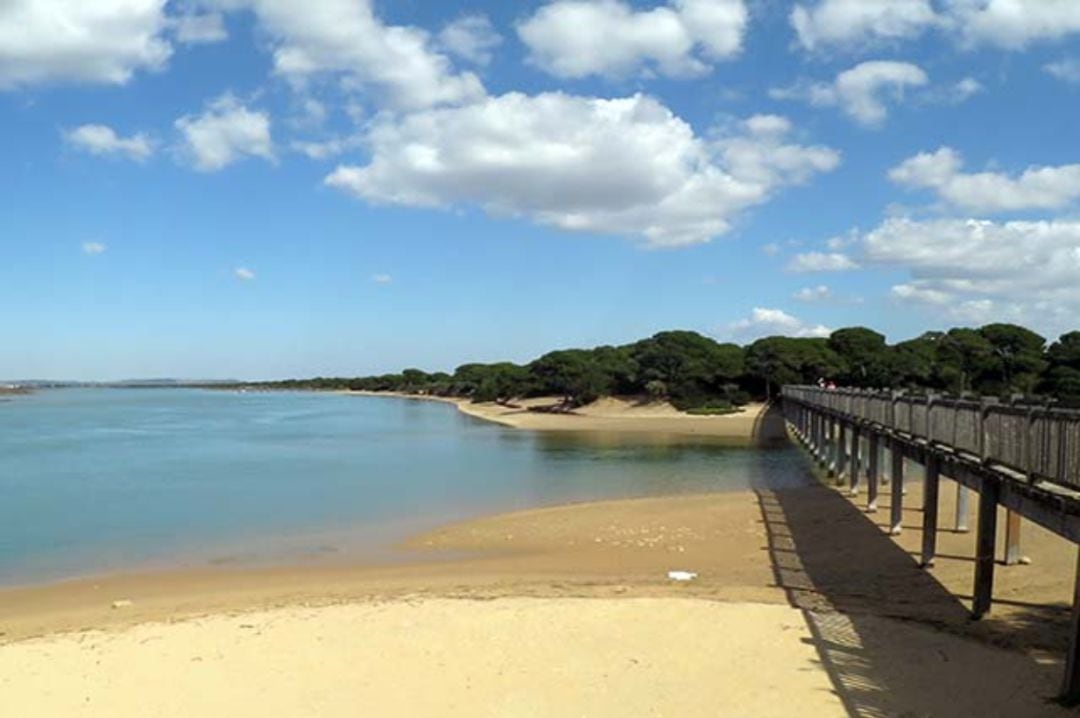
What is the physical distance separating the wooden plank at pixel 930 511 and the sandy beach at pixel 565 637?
0.96 feet

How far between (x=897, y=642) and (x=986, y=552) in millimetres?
2112

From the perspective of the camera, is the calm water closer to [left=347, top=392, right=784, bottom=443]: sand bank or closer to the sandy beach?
the sandy beach

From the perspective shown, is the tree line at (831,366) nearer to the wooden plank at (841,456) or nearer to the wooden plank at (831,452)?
the wooden plank at (831,452)

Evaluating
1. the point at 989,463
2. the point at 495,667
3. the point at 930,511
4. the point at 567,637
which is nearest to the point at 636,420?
the point at 930,511

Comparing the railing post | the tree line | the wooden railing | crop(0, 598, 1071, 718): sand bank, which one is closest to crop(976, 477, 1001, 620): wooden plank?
the railing post

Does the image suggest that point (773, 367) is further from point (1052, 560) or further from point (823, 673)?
point (823, 673)

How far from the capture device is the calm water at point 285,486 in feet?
70.3

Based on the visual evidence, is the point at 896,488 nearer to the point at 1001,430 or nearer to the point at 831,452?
the point at 1001,430

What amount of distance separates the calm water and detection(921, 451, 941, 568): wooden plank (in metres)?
10.9

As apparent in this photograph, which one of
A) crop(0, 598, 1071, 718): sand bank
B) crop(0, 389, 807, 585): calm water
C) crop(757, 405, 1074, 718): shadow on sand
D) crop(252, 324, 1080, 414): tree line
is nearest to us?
crop(757, 405, 1074, 718): shadow on sand

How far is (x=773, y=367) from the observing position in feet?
251

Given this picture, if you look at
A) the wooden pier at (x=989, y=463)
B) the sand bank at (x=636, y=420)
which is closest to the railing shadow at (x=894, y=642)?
the wooden pier at (x=989, y=463)

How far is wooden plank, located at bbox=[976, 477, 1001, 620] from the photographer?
1185 centimetres

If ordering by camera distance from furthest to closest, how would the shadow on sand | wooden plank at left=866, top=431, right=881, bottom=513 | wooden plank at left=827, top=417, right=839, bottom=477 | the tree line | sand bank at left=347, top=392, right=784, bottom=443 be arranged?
the tree line, sand bank at left=347, top=392, right=784, bottom=443, wooden plank at left=827, top=417, right=839, bottom=477, wooden plank at left=866, top=431, right=881, bottom=513, the shadow on sand
